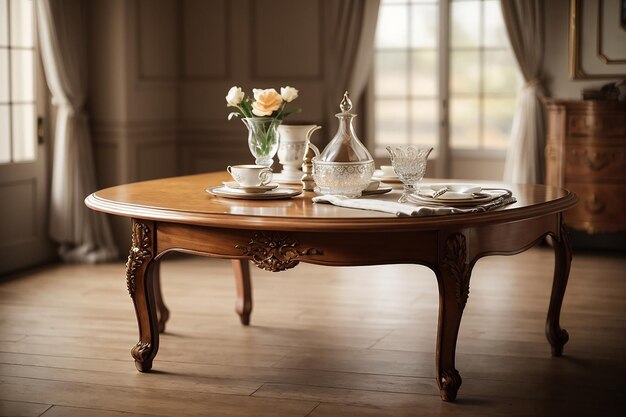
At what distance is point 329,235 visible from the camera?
315 cm

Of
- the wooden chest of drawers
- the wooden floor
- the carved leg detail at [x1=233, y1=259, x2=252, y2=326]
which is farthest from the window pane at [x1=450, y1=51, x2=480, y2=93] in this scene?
the carved leg detail at [x1=233, y1=259, x2=252, y2=326]

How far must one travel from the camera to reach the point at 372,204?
3225 millimetres

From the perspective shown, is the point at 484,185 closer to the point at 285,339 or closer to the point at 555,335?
the point at 555,335

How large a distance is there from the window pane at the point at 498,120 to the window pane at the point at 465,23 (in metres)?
0.45

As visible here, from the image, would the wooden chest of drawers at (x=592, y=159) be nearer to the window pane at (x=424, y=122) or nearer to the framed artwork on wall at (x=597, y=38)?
the framed artwork on wall at (x=597, y=38)

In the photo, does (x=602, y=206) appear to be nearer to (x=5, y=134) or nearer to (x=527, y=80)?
(x=527, y=80)

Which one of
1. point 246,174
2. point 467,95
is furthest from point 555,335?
point 467,95

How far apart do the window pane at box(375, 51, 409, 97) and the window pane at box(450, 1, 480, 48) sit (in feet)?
1.34

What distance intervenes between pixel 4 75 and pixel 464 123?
3249 mm

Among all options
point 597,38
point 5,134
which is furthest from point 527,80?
point 5,134

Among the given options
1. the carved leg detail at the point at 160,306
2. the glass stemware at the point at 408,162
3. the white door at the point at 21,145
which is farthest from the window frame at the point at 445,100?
the glass stemware at the point at 408,162

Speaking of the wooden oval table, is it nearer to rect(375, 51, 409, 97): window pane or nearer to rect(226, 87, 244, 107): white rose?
rect(226, 87, 244, 107): white rose

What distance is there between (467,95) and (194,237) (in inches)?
160

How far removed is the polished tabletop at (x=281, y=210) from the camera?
3.01 m
